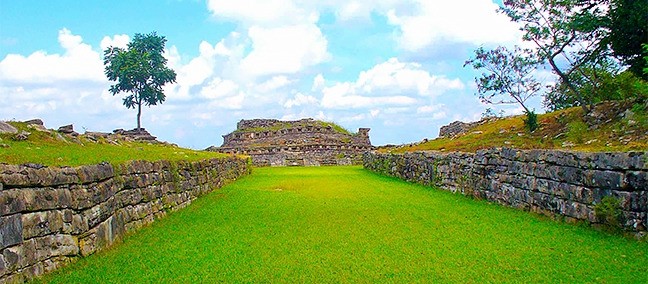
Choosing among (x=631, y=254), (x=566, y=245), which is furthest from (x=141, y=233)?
(x=631, y=254)

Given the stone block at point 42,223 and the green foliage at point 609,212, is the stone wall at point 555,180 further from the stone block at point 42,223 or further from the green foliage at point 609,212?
the stone block at point 42,223

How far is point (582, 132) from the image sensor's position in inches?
537

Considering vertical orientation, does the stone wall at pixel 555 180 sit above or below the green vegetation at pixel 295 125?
below

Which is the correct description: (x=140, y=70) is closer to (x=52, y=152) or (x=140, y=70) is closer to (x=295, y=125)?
(x=295, y=125)

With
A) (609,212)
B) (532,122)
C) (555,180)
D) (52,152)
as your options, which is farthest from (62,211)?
(532,122)

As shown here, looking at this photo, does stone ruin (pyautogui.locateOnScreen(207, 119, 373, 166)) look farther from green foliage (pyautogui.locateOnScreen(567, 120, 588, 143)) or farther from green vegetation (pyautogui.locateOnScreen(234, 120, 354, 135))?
green foliage (pyautogui.locateOnScreen(567, 120, 588, 143))

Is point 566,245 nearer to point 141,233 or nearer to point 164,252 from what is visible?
point 164,252

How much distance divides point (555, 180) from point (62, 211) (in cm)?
796

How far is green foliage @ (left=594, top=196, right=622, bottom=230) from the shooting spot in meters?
7.56

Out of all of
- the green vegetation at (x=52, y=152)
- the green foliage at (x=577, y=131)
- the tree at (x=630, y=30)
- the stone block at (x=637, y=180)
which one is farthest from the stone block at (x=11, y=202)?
the tree at (x=630, y=30)

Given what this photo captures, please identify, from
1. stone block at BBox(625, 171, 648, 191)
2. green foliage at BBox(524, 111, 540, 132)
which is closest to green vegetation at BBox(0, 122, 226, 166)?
stone block at BBox(625, 171, 648, 191)

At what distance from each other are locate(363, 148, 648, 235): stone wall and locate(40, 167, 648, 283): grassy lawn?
38cm

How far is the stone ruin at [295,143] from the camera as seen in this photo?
1548 inches

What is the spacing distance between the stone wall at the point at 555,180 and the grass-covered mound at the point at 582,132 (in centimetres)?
101
